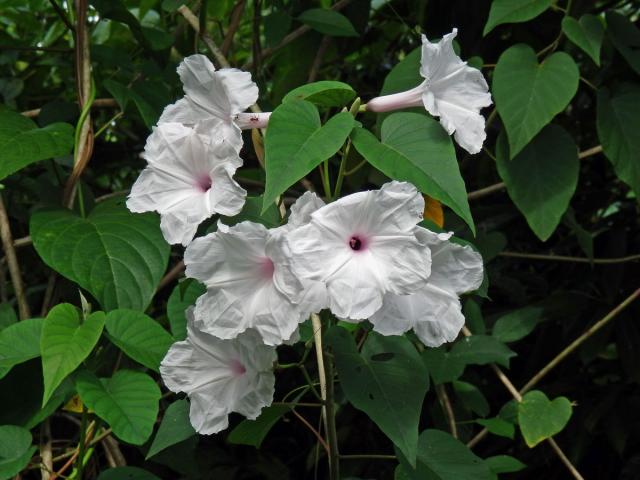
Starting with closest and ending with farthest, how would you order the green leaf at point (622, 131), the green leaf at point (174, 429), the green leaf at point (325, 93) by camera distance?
the green leaf at point (325, 93) → the green leaf at point (174, 429) → the green leaf at point (622, 131)

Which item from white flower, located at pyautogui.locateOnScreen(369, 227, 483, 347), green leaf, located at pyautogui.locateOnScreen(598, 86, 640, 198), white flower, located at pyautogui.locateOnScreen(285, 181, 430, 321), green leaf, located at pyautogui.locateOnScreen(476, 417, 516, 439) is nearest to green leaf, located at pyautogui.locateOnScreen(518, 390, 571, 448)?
green leaf, located at pyautogui.locateOnScreen(476, 417, 516, 439)

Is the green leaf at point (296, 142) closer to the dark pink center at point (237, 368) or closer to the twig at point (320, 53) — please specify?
the dark pink center at point (237, 368)

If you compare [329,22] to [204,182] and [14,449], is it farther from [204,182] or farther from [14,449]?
[14,449]

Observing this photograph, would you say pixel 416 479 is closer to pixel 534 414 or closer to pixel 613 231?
pixel 534 414

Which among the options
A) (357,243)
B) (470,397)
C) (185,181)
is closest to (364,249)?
(357,243)

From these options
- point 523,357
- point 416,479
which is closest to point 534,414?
point 416,479

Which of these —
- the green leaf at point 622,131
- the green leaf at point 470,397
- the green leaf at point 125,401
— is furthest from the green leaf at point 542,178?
the green leaf at point 125,401

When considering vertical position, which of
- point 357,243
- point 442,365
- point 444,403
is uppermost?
point 357,243
